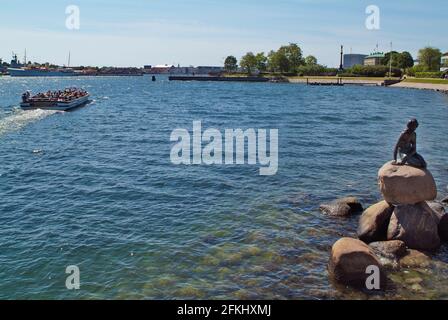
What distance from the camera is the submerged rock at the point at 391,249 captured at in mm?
15625

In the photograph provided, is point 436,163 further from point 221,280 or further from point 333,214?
point 221,280

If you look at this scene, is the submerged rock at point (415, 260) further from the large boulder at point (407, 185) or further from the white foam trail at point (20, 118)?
the white foam trail at point (20, 118)

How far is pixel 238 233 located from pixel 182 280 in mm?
4549

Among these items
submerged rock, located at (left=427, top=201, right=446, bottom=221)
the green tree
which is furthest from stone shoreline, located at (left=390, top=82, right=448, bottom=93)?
submerged rock, located at (left=427, top=201, right=446, bottom=221)

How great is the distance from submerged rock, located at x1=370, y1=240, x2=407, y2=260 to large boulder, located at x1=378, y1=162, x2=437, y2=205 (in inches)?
68.2

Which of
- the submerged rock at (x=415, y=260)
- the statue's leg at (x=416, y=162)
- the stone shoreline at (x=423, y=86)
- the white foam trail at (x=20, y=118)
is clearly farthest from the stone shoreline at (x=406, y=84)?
the submerged rock at (x=415, y=260)

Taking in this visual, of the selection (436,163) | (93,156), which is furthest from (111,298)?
(436,163)

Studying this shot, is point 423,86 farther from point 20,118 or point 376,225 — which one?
point 376,225

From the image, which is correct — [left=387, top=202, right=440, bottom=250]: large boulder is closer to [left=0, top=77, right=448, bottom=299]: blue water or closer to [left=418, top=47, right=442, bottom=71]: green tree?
[left=0, top=77, right=448, bottom=299]: blue water

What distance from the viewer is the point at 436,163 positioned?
31719 mm

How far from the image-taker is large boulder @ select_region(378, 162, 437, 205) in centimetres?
1656

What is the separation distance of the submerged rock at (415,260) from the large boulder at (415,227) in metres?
0.53

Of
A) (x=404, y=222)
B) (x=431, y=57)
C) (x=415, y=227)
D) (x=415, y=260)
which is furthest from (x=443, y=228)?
(x=431, y=57)

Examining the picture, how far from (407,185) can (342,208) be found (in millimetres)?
4326
